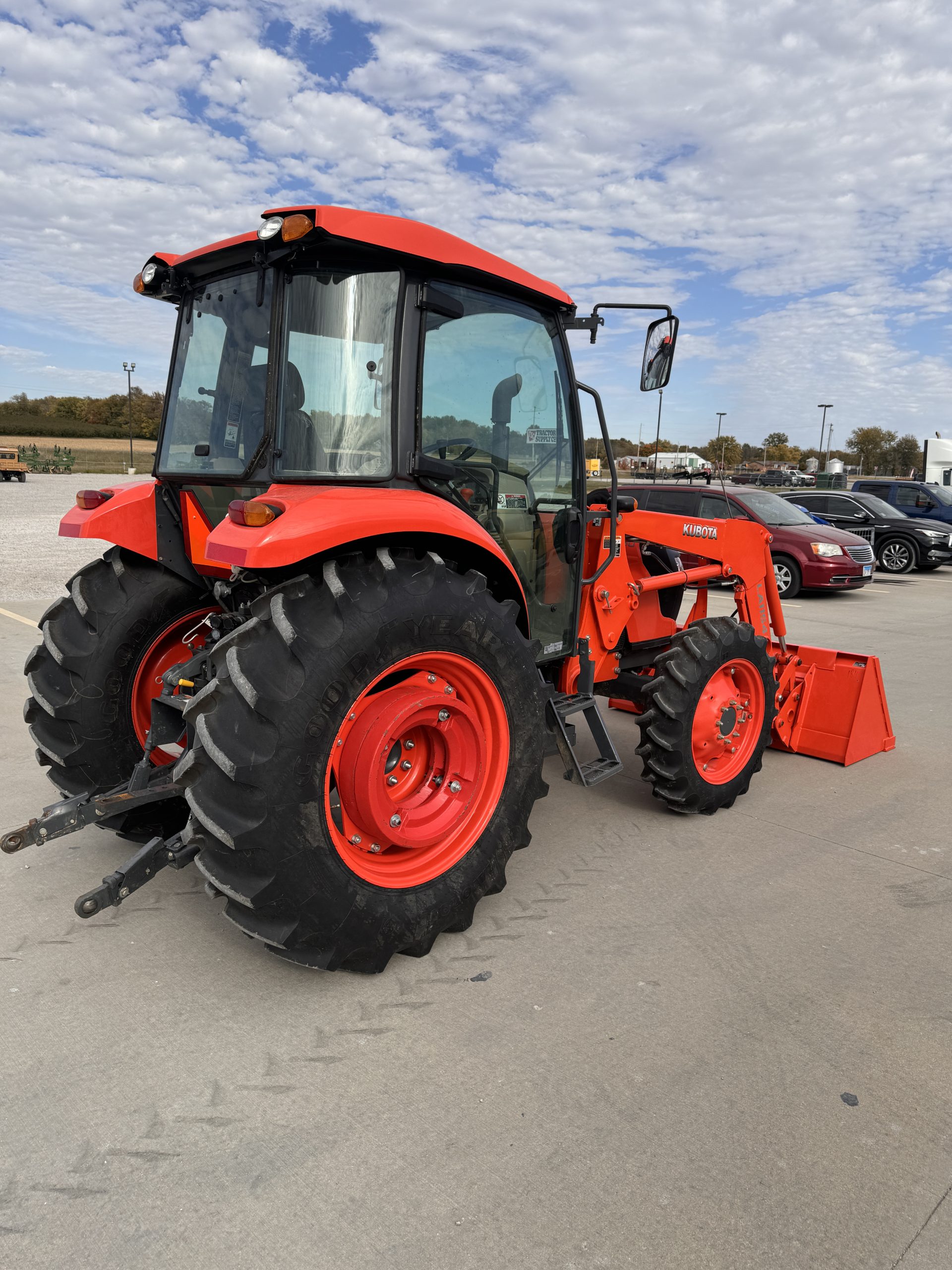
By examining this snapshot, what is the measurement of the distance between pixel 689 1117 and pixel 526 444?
249cm

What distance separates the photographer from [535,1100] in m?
2.32

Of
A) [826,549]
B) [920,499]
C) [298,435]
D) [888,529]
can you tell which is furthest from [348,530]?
[920,499]

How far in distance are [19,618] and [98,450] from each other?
63072 mm

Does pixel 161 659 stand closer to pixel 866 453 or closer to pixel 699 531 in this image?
pixel 699 531

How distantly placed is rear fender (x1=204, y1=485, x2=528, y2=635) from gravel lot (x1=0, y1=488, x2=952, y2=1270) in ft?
4.55

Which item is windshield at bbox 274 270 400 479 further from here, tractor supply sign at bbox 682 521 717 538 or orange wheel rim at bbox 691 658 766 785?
tractor supply sign at bbox 682 521 717 538

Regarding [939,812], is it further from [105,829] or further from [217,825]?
[105,829]

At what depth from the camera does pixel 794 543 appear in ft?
44.1

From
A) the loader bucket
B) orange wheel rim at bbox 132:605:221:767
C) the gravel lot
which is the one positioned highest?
orange wheel rim at bbox 132:605:221:767

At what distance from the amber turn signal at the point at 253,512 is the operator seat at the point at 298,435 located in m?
0.34

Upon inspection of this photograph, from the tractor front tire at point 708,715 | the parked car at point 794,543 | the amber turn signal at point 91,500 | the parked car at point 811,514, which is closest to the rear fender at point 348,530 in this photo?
the amber turn signal at point 91,500

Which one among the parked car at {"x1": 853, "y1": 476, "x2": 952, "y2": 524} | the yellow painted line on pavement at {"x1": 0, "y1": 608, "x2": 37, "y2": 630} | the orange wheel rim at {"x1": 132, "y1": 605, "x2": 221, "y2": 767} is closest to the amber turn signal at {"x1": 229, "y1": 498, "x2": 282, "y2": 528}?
the orange wheel rim at {"x1": 132, "y1": 605, "x2": 221, "y2": 767}

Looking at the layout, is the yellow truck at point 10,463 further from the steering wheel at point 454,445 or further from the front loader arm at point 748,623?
the steering wheel at point 454,445

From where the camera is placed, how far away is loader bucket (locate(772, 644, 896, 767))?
5199mm
